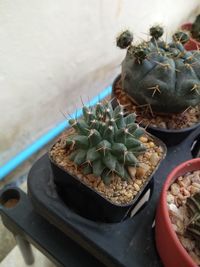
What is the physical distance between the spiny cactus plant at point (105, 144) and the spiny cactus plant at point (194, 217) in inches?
4.5

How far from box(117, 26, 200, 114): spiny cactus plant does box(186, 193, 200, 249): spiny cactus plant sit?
23cm

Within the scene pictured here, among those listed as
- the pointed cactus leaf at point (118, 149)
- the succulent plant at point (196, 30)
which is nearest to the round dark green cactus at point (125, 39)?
the pointed cactus leaf at point (118, 149)

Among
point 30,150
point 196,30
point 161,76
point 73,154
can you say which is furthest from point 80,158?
point 196,30

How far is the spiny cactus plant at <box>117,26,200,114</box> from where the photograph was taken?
62cm

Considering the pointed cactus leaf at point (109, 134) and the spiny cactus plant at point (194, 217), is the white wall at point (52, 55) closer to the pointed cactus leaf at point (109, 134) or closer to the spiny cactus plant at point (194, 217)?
the pointed cactus leaf at point (109, 134)

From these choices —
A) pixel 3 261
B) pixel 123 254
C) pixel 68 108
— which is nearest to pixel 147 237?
pixel 123 254

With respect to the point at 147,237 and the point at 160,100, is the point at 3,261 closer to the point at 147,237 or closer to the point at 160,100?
the point at 147,237

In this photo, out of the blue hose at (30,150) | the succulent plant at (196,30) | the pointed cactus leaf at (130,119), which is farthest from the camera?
the succulent plant at (196,30)

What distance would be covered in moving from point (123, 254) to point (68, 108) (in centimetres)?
66

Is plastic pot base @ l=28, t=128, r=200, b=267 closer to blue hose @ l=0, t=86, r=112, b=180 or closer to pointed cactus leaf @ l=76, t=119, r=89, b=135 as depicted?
pointed cactus leaf @ l=76, t=119, r=89, b=135

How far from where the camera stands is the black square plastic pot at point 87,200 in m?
0.52

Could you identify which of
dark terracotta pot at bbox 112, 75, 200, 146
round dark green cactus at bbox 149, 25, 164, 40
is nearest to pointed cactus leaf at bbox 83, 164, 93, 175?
dark terracotta pot at bbox 112, 75, 200, 146

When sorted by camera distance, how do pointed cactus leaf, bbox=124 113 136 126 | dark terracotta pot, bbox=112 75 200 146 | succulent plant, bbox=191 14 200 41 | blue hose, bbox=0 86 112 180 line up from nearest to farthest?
pointed cactus leaf, bbox=124 113 136 126, dark terracotta pot, bbox=112 75 200 146, blue hose, bbox=0 86 112 180, succulent plant, bbox=191 14 200 41

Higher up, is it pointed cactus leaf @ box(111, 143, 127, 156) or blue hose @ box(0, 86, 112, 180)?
pointed cactus leaf @ box(111, 143, 127, 156)
